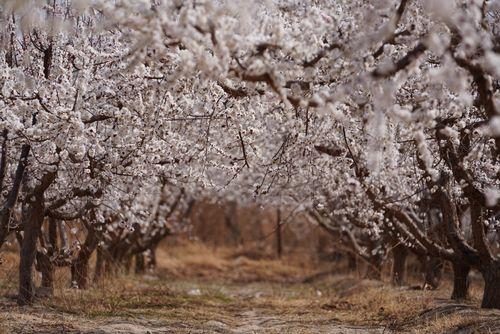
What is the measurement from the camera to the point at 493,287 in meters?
10.6

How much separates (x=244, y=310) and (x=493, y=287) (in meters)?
4.85

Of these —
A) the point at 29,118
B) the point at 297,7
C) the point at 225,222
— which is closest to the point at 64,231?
the point at 29,118

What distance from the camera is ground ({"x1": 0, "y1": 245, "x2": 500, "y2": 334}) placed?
966 centimetres

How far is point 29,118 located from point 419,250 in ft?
26.0

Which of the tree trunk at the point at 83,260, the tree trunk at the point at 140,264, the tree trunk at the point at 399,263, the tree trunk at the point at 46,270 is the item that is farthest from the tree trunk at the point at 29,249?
the tree trunk at the point at 140,264

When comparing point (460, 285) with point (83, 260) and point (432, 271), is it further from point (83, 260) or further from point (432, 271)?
point (83, 260)

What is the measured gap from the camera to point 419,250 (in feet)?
45.4

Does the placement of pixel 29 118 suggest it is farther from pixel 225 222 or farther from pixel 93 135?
pixel 225 222

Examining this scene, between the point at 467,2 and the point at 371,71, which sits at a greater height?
the point at 467,2

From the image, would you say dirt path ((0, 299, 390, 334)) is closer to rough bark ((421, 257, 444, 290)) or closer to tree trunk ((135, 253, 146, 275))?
rough bark ((421, 257, 444, 290))

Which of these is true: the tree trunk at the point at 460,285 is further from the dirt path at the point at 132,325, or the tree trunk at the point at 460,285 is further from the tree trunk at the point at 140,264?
the tree trunk at the point at 140,264

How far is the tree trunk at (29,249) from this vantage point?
10.6m

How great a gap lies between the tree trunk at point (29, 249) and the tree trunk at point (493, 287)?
6.61 meters

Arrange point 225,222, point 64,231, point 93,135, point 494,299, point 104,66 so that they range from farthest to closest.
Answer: point 225,222 < point 64,231 < point 494,299 < point 104,66 < point 93,135
